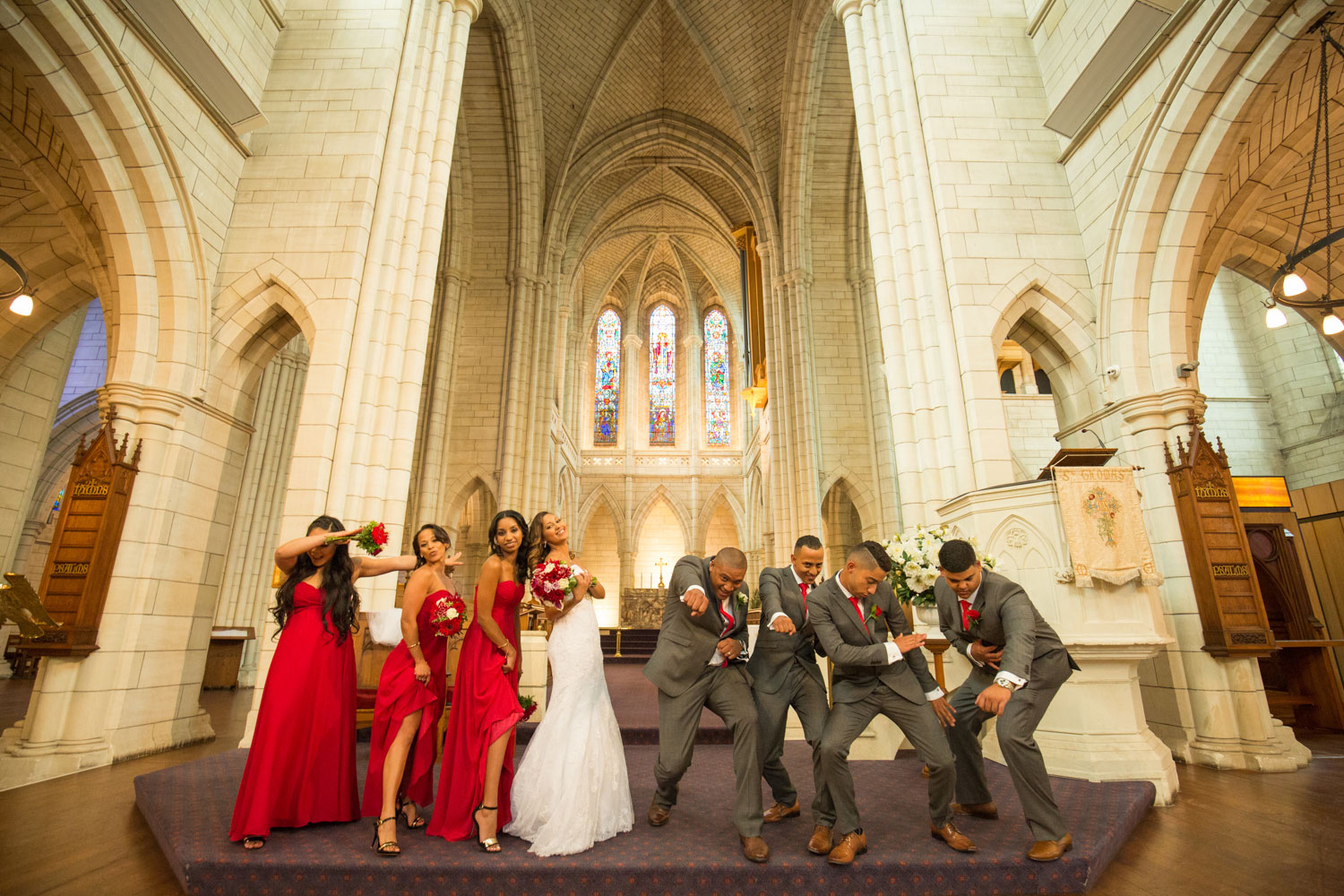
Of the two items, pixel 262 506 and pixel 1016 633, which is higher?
pixel 262 506

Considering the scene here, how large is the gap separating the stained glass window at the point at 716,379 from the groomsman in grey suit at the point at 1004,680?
68.2ft

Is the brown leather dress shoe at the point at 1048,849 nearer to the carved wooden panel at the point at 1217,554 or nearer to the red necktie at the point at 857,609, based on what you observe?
the red necktie at the point at 857,609

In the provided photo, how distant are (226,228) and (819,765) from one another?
700cm

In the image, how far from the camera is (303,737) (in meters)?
2.80

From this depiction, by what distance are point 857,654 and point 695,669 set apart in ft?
2.37

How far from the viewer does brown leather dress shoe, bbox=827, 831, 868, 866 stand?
8.05 ft

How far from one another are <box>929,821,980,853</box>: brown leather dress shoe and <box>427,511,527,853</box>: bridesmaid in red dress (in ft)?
5.97

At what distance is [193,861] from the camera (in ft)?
7.95

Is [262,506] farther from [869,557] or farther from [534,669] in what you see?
[869,557]

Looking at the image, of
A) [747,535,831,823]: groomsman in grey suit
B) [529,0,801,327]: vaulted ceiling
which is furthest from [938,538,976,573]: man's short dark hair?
[529,0,801,327]: vaulted ceiling

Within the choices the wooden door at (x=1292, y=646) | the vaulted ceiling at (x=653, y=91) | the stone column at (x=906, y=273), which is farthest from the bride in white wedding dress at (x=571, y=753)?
the vaulted ceiling at (x=653, y=91)

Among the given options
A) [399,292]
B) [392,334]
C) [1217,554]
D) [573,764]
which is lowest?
[573,764]

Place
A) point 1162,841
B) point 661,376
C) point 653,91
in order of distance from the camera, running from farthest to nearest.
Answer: point 661,376, point 653,91, point 1162,841

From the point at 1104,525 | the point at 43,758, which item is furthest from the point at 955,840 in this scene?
the point at 43,758
